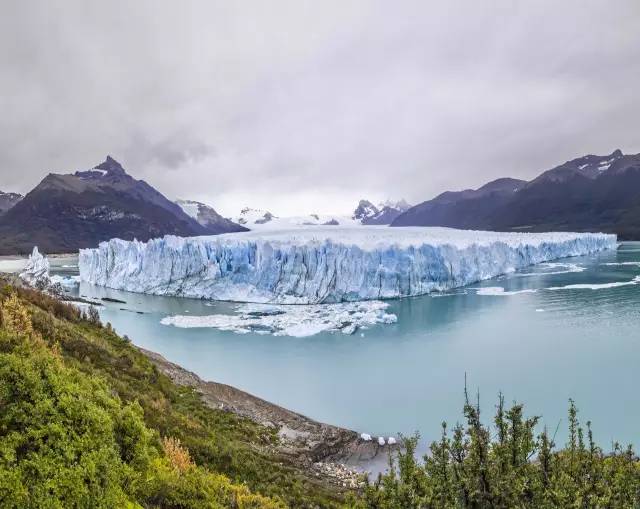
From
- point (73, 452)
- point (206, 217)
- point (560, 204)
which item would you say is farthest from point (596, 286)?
point (206, 217)

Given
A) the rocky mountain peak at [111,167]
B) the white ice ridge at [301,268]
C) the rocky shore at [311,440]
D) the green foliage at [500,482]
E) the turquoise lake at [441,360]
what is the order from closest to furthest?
the green foliage at [500,482], the rocky shore at [311,440], the turquoise lake at [441,360], the white ice ridge at [301,268], the rocky mountain peak at [111,167]

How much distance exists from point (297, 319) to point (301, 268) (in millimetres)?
6823

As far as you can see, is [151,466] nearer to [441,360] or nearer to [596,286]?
[441,360]

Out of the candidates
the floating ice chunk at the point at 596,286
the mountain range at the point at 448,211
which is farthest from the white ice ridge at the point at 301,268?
the mountain range at the point at 448,211

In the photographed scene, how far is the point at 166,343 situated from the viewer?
18844 millimetres

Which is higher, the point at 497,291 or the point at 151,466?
the point at 151,466

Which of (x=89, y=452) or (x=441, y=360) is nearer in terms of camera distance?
(x=89, y=452)

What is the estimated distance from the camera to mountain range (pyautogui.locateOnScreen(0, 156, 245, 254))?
92.1 metres

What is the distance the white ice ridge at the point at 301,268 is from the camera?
27.9 m

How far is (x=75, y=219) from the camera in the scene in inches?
3979

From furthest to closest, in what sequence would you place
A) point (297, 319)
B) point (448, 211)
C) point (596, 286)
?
point (448, 211) → point (596, 286) → point (297, 319)

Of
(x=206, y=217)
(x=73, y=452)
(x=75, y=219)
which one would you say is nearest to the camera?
(x=73, y=452)

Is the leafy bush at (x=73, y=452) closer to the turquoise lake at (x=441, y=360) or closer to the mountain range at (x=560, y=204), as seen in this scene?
the turquoise lake at (x=441, y=360)

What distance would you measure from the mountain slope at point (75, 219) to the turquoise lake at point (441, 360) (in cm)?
8031
